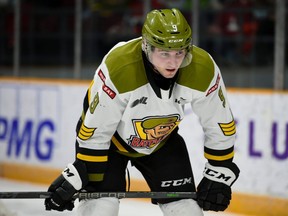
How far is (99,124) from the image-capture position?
2.91 meters

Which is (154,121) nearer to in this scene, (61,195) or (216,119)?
(216,119)

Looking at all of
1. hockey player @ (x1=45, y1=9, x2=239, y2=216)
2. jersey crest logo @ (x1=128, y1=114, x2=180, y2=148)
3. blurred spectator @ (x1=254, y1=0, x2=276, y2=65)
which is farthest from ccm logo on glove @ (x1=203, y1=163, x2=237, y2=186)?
blurred spectator @ (x1=254, y1=0, x2=276, y2=65)

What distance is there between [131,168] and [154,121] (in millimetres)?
2486

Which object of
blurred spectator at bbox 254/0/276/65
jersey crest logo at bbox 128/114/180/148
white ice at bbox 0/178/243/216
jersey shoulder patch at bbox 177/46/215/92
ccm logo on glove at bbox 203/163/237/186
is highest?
jersey shoulder patch at bbox 177/46/215/92

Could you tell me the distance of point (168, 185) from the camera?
10.2 feet

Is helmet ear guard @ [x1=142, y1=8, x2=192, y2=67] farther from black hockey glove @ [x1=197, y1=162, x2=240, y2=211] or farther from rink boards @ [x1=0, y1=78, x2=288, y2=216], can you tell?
rink boards @ [x1=0, y1=78, x2=288, y2=216]

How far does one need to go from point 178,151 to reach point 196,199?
213 millimetres

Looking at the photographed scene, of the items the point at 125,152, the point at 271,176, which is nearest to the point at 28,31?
the point at 271,176

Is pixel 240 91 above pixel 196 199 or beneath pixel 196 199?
beneath

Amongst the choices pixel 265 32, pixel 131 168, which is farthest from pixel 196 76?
pixel 265 32

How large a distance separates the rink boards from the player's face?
209cm

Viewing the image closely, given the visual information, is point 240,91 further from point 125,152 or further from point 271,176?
point 125,152

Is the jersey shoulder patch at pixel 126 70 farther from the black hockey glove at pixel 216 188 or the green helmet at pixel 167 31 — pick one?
the black hockey glove at pixel 216 188

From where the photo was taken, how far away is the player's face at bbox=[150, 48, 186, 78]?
2.80 meters
